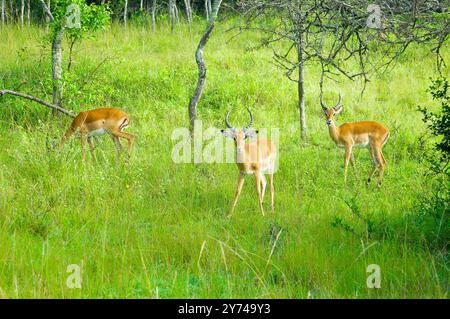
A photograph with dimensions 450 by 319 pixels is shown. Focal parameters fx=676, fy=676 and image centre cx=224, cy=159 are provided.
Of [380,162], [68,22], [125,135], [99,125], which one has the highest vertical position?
[68,22]

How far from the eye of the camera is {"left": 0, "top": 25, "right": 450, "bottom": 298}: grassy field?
4871 mm

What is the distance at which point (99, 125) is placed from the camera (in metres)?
9.23

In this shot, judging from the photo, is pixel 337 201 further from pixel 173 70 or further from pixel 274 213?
pixel 173 70

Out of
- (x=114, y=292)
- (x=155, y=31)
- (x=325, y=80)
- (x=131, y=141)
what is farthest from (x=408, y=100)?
(x=114, y=292)

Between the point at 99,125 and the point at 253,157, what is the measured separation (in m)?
2.71

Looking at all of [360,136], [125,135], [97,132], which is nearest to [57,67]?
[97,132]

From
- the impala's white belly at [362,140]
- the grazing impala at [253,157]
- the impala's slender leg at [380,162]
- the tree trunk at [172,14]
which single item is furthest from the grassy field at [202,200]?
the tree trunk at [172,14]

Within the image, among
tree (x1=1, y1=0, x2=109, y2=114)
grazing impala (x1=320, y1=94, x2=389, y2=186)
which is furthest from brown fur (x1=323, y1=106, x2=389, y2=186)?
tree (x1=1, y1=0, x2=109, y2=114)

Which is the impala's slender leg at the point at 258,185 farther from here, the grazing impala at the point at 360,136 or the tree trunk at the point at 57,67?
the tree trunk at the point at 57,67

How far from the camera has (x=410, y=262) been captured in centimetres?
513

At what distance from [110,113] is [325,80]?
5.22 metres

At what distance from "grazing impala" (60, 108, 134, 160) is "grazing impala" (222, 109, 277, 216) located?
2179 mm

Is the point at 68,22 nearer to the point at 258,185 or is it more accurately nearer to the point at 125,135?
the point at 125,135
